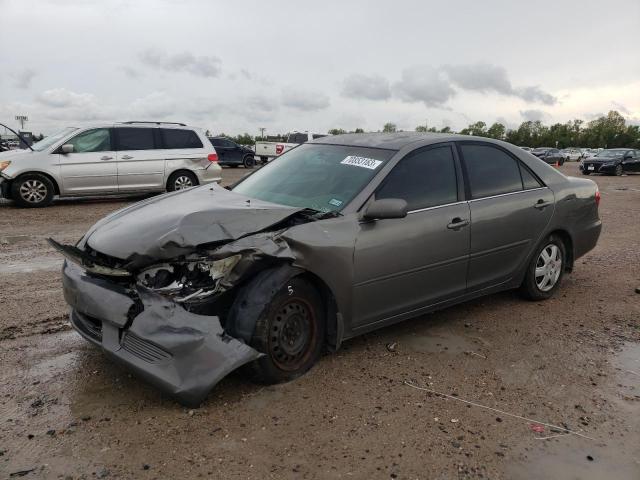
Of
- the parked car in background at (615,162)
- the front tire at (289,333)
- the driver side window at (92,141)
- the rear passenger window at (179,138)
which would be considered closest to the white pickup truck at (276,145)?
the parked car in background at (615,162)

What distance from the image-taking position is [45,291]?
5.23 meters

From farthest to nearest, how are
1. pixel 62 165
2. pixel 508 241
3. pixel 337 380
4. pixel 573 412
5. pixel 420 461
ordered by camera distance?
pixel 62 165 → pixel 508 241 → pixel 337 380 → pixel 573 412 → pixel 420 461

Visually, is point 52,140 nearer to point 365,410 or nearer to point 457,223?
point 457,223

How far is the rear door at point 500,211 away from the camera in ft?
14.9

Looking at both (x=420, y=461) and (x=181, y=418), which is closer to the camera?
(x=420, y=461)

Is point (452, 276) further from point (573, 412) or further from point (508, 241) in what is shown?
point (573, 412)

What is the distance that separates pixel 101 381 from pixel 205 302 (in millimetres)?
936

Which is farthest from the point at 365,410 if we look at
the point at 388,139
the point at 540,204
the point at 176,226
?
the point at 540,204

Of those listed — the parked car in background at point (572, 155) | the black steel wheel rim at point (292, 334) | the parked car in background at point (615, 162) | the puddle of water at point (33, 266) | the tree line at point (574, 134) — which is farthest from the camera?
the tree line at point (574, 134)

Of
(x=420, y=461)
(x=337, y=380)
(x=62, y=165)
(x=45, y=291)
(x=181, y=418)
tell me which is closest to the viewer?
(x=420, y=461)

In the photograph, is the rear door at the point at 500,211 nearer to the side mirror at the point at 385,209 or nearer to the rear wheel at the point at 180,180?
the side mirror at the point at 385,209

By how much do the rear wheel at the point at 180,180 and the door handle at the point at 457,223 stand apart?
884cm

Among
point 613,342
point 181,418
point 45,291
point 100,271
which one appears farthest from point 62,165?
point 613,342

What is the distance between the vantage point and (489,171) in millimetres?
4793
